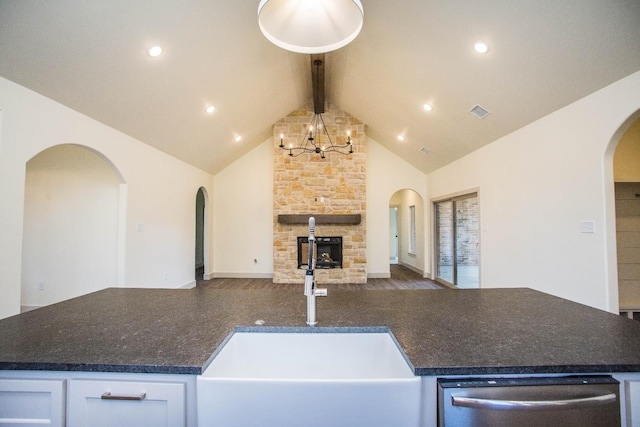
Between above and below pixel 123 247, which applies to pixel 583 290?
below

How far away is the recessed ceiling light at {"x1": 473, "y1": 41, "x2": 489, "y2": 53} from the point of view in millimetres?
2643

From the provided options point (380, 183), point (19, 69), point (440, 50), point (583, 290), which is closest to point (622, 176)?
point (583, 290)

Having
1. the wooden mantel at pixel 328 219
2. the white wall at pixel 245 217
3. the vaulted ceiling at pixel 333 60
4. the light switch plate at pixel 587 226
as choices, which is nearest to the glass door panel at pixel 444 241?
the vaulted ceiling at pixel 333 60

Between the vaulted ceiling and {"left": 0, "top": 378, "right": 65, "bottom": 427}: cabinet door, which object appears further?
the vaulted ceiling

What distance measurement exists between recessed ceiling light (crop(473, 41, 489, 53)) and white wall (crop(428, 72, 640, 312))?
101 cm

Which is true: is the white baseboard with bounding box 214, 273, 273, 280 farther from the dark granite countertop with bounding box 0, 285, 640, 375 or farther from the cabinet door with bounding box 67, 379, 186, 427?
the cabinet door with bounding box 67, 379, 186, 427

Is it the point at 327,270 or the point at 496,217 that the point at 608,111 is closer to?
the point at 496,217

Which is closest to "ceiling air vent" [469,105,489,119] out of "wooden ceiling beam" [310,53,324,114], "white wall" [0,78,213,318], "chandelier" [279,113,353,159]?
"wooden ceiling beam" [310,53,324,114]

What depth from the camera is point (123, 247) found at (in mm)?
3619

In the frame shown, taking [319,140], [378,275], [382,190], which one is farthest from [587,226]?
[319,140]

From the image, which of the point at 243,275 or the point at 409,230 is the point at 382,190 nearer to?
the point at 409,230

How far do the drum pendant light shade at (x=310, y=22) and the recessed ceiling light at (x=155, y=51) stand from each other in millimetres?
2053

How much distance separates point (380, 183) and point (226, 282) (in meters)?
4.10

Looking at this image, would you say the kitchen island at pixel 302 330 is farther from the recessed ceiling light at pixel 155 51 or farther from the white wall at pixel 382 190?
the white wall at pixel 382 190
